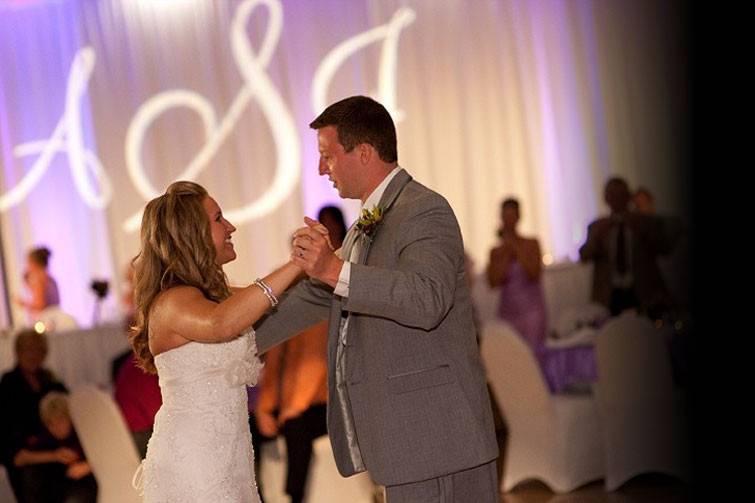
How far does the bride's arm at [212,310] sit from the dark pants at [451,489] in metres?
0.62

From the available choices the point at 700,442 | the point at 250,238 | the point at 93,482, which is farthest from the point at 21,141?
the point at 700,442

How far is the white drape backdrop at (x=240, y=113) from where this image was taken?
13.9 metres

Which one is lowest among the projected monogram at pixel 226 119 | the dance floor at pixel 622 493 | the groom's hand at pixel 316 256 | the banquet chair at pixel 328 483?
the dance floor at pixel 622 493

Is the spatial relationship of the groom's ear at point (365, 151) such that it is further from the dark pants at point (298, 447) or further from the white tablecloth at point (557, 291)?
the white tablecloth at point (557, 291)

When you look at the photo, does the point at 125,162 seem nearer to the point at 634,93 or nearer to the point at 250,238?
the point at 250,238

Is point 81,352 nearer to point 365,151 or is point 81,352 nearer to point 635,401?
point 635,401

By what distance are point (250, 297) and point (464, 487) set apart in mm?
794

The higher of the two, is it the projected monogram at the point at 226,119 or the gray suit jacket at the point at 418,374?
the projected monogram at the point at 226,119

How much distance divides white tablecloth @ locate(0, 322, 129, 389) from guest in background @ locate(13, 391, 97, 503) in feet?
10.7

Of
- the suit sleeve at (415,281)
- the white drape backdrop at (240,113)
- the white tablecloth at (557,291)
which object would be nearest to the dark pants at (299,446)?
the suit sleeve at (415,281)

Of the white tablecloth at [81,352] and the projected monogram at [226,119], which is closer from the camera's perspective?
the white tablecloth at [81,352]

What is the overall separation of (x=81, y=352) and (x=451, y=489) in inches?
274

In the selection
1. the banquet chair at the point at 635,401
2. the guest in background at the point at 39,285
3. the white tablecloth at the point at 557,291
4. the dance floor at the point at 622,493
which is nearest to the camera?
the dance floor at the point at 622,493

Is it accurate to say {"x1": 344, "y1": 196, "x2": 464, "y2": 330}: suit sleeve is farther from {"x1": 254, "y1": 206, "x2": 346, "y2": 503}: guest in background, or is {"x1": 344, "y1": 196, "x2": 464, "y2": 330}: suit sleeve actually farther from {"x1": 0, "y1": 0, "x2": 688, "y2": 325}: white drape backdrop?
{"x1": 0, "y1": 0, "x2": 688, "y2": 325}: white drape backdrop
